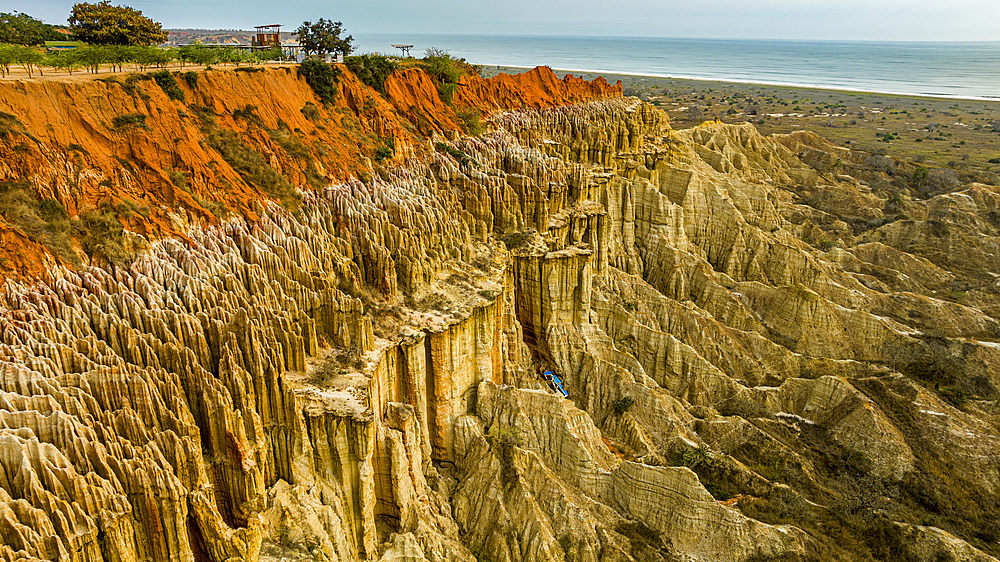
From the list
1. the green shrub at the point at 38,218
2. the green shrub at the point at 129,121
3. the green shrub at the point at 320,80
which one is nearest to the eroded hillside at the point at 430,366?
the green shrub at the point at 38,218

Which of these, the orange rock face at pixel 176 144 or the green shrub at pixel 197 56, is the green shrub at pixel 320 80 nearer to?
the orange rock face at pixel 176 144

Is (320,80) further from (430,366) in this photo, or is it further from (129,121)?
(430,366)

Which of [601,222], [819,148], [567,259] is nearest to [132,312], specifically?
[567,259]

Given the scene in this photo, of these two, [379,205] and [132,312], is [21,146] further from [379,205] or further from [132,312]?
[379,205]

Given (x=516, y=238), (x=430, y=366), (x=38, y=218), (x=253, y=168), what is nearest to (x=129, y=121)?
(x=253, y=168)

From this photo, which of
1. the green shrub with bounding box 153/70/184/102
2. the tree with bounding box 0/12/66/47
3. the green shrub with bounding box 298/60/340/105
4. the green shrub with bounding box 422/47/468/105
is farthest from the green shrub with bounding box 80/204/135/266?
the green shrub with bounding box 422/47/468/105
